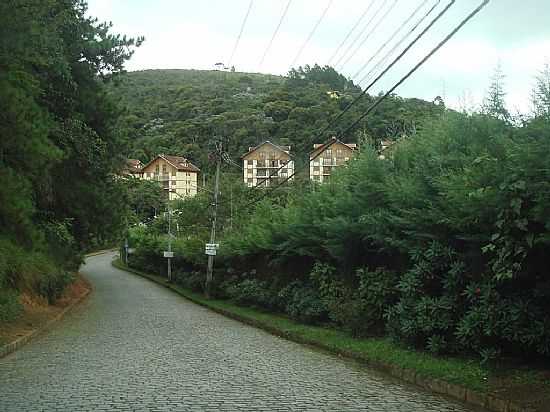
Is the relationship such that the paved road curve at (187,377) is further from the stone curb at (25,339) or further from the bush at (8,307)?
the bush at (8,307)

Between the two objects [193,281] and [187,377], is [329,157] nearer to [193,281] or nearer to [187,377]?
[187,377]

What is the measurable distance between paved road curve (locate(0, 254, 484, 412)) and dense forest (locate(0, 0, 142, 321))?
12.8 feet

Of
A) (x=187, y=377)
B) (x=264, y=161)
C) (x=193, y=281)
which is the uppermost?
(x=264, y=161)

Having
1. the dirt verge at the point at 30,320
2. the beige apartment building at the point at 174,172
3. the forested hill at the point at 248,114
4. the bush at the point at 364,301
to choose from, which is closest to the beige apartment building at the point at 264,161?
the forested hill at the point at 248,114

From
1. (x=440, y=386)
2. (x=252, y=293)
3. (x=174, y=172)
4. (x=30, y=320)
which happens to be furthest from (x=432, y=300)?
(x=174, y=172)

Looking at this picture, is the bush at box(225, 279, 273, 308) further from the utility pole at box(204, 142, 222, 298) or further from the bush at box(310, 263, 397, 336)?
the bush at box(310, 263, 397, 336)

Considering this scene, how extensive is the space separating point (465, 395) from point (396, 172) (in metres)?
7.26

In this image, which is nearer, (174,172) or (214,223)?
(214,223)

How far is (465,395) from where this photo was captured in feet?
31.2

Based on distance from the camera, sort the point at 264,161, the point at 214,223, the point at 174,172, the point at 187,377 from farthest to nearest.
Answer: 1. the point at 174,172
2. the point at 264,161
3. the point at 214,223
4. the point at 187,377

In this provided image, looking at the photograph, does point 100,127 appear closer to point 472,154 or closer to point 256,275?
point 256,275

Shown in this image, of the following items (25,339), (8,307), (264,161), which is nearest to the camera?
(25,339)

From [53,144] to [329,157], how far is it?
1028 centimetres

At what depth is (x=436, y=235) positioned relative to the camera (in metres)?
12.4
